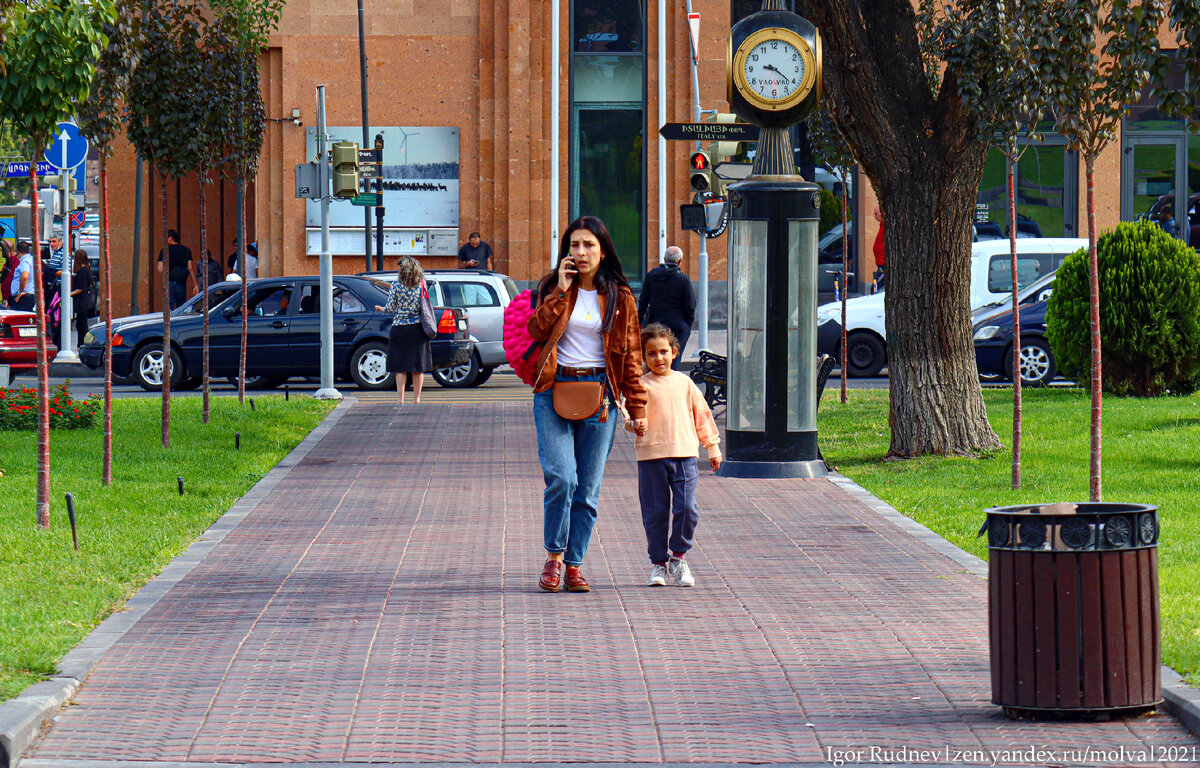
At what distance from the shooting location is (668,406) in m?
8.30

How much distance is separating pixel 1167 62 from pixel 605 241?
311 centimetres

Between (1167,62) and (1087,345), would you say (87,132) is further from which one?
(1087,345)

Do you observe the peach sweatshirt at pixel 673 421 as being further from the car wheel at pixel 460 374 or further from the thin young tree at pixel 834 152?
the car wheel at pixel 460 374

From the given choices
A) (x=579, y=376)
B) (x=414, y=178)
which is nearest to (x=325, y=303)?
(x=579, y=376)


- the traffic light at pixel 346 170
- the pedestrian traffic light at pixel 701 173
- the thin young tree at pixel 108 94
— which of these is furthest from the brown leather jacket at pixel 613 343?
the pedestrian traffic light at pixel 701 173

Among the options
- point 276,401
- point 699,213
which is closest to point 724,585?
point 276,401

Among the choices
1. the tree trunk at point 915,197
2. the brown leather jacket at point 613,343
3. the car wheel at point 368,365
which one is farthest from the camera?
the car wheel at point 368,365

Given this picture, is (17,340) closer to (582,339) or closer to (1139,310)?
(1139,310)

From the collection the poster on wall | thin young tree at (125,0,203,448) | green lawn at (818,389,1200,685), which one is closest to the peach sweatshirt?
green lawn at (818,389,1200,685)

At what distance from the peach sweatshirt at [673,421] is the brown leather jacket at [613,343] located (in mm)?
189

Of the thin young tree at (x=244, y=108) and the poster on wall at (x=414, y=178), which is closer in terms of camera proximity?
the thin young tree at (x=244, y=108)

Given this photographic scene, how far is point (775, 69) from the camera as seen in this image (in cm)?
1289

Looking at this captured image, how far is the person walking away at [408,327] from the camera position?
62.8 ft

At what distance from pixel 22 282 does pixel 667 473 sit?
21.0m
